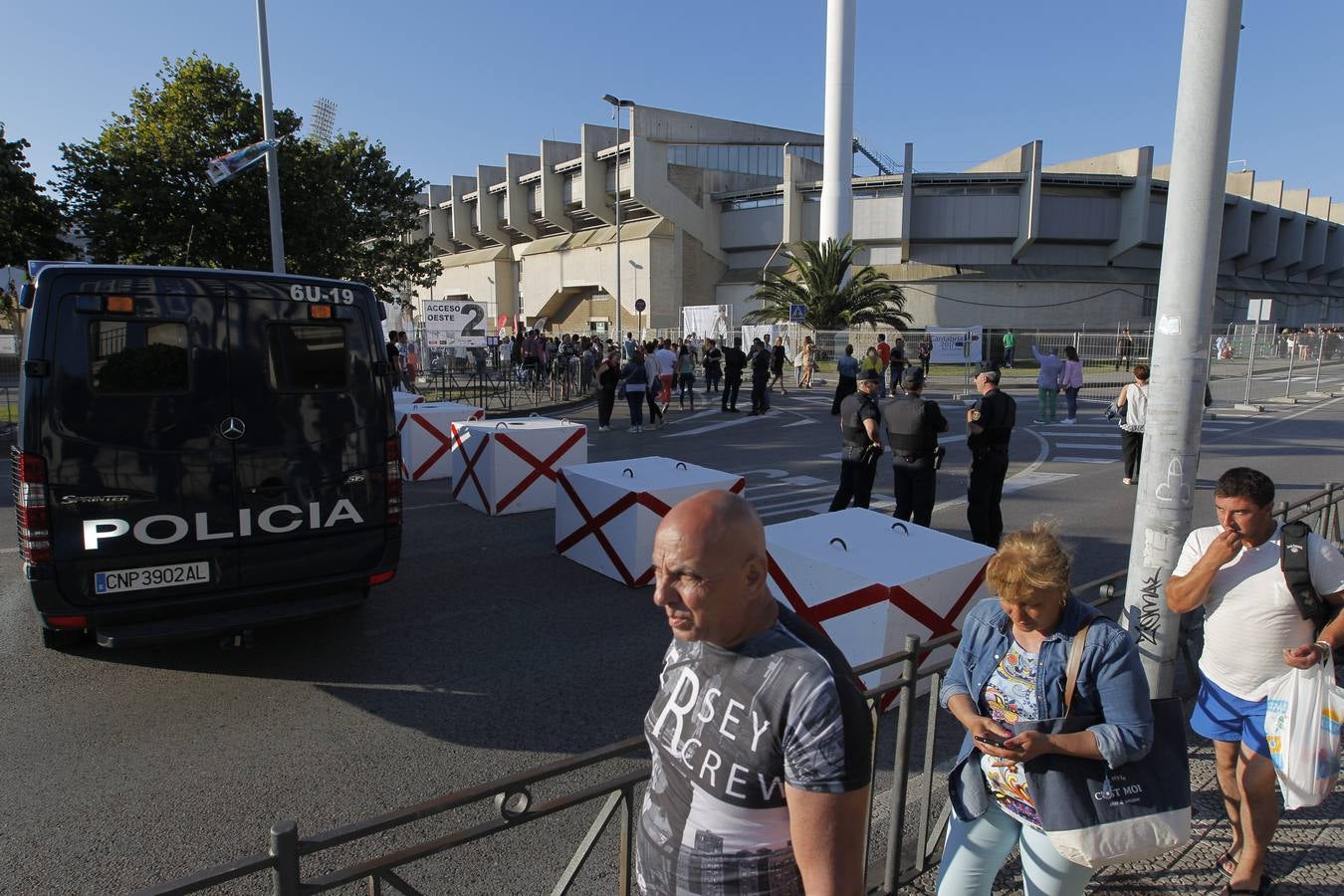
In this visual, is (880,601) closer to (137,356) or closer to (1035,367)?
(137,356)

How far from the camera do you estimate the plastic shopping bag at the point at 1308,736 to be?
2.81 meters

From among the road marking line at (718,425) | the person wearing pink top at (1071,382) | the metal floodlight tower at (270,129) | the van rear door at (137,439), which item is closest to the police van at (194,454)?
the van rear door at (137,439)

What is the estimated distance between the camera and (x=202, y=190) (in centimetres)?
2041

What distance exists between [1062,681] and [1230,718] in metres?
1.19

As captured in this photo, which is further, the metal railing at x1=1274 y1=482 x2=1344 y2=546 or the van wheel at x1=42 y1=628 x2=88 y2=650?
the metal railing at x1=1274 y1=482 x2=1344 y2=546

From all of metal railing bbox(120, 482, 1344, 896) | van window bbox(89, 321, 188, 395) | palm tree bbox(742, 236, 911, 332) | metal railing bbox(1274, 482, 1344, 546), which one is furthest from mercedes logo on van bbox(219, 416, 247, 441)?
palm tree bbox(742, 236, 911, 332)

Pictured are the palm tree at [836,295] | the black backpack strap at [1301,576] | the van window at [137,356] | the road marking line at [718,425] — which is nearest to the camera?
the black backpack strap at [1301,576]

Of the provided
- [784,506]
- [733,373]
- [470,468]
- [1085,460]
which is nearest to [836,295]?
[733,373]

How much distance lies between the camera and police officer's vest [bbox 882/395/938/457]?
734 centimetres

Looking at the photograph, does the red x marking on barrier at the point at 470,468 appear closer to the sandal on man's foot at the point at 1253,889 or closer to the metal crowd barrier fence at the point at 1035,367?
the sandal on man's foot at the point at 1253,889

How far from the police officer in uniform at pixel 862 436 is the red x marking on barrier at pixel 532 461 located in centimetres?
301

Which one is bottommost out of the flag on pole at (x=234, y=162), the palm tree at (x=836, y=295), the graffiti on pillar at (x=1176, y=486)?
the graffiti on pillar at (x=1176, y=486)

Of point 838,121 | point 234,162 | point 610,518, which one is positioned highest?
point 838,121

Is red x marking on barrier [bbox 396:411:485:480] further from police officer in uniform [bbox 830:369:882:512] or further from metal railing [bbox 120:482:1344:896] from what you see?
metal railing [bbox 120:482:1344:896]
